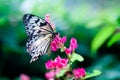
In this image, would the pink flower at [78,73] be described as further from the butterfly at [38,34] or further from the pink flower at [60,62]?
the butterfly at [38,34]

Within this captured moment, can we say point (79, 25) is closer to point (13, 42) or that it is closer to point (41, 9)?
point (41, 9)

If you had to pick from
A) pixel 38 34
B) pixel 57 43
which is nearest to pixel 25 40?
pixel 38 34

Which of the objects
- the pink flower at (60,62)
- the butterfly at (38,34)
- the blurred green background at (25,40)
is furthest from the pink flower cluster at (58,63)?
the blurred green background at (25,40)

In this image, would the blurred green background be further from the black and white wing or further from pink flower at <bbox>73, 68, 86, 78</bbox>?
pink flower at <bbox>73, 68, 86, 78</bbox>

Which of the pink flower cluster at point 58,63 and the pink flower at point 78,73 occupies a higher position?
the pink flower cluster at point 58,63

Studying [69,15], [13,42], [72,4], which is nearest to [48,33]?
[13,42]

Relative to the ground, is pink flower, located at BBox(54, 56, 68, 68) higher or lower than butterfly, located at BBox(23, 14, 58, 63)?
lower

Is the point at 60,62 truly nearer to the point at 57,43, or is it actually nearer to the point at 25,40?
the point at 57,43

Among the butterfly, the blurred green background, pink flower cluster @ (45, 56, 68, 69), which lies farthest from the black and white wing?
the blurred green background
